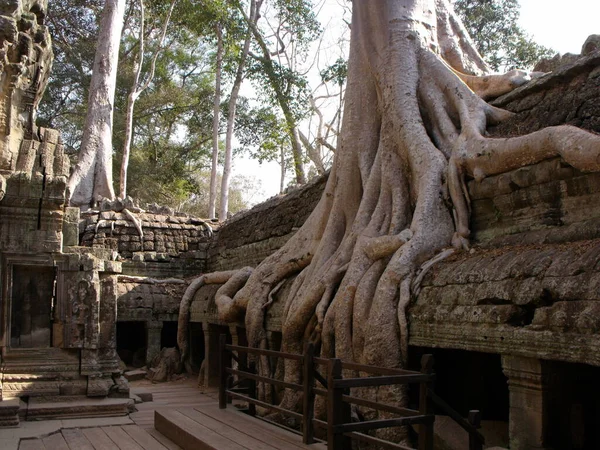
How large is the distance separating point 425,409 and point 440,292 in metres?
1.20

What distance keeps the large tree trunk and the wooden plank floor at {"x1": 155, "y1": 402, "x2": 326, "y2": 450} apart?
11.7 meters

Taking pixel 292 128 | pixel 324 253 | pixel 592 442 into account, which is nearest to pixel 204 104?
pixel 292 128

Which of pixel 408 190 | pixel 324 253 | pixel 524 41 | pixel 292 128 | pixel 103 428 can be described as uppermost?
pixel 524 41

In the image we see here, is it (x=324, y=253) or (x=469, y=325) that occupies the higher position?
(x=324, y=253)

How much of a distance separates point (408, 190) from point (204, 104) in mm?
20713

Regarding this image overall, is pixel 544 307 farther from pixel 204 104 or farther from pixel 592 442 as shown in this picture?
pixel 204 104

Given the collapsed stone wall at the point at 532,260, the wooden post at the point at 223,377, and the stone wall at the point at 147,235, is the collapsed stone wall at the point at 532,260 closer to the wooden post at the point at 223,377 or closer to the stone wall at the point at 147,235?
the wooden post at the point at 223,377

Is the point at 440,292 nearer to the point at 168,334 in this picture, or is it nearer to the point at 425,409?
the point at 425,409

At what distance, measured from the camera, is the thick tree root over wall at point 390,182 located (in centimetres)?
524

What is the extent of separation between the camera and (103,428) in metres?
A: 6.44

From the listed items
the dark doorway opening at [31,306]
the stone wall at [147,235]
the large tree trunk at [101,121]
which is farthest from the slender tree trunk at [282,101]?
the dark doorway opening at [31,306]

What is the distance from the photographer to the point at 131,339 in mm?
12688

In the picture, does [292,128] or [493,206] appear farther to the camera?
[292,128]

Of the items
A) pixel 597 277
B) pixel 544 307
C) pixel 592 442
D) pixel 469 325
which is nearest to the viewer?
pixel 597 277
